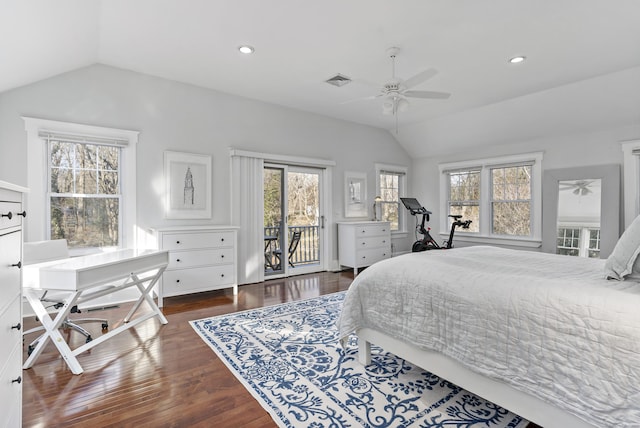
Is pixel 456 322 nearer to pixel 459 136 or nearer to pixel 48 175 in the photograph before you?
pixel 48 175

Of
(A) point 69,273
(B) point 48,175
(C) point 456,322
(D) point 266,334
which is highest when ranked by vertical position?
(B) point 48,175

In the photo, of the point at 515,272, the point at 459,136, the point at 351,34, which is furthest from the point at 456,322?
the point at 459,136

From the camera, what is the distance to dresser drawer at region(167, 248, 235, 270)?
3.88 metres

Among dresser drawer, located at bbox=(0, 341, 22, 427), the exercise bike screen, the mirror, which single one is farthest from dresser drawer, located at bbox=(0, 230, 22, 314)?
the mirror

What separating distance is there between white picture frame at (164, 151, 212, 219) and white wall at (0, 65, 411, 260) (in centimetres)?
10

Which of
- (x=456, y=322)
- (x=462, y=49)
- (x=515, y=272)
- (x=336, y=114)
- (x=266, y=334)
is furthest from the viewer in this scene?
(x=336, y=114)

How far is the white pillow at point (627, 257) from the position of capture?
157 cm

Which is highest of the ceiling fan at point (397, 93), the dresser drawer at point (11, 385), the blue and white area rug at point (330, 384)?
the ceiling fan at point (397, 93)

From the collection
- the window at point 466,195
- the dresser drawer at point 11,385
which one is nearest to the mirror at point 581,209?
the window at point 466,195

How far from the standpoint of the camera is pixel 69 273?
2176 mm

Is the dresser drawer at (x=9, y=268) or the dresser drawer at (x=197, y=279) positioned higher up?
the dresser drawer at (x=9, y=268)

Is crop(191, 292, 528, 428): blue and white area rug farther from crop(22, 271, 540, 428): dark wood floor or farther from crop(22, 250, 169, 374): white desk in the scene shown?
crop(22, 250, 169, 374): white desk

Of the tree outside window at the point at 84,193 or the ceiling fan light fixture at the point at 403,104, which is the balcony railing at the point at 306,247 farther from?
the ceiling fan light fixture at the point at 403,104

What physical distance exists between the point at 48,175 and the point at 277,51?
2.90 m
